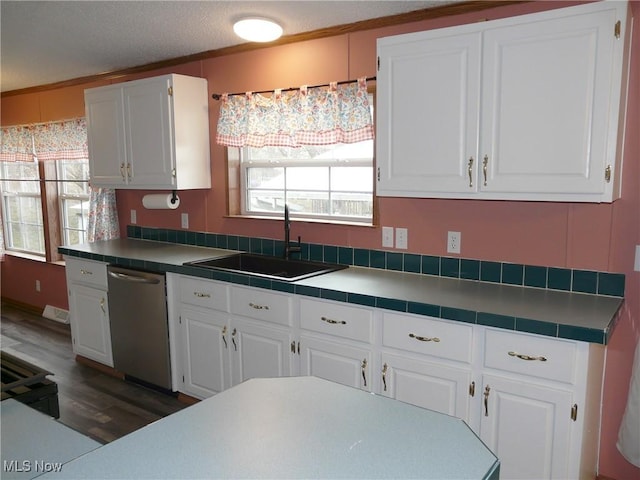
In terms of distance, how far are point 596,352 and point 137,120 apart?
10.5ft

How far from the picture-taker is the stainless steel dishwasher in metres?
3.27

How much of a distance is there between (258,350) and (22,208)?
4.35m

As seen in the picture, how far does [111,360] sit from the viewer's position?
3711 millimetres

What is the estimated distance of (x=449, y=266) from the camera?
273 cm

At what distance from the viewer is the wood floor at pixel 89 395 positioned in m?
3.05

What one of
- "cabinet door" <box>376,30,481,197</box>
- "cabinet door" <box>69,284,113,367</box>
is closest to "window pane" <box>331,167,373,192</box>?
"cabinet door" <box>376,30,481,197</box>

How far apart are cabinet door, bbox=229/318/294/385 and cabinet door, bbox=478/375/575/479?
1.04m

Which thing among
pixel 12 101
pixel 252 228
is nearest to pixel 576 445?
pixel 252 228

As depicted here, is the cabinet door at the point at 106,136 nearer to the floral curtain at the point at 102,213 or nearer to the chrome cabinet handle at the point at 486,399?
the floral curtain at the point at 102,213

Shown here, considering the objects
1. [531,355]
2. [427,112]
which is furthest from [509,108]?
[531,355]

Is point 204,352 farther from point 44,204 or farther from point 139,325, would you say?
point 44,204

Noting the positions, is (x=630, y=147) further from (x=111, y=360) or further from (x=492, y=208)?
(x=111, y=360)

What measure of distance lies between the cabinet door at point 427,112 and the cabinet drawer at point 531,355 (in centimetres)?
68

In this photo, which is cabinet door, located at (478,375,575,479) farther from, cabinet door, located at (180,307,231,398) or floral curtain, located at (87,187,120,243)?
floral curtain, located at (87,187,120,243)
